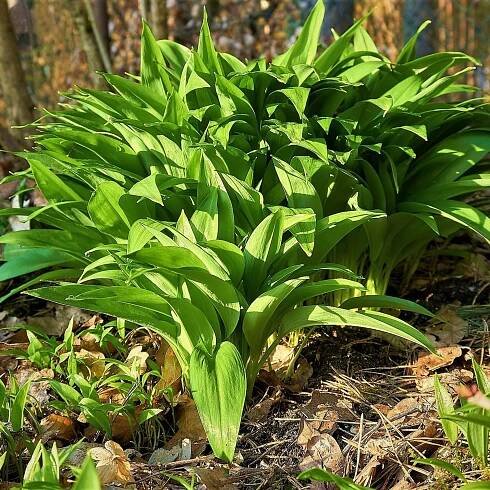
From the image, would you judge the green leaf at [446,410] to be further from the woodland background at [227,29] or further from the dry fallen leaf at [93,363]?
the woodland background at [227,29]

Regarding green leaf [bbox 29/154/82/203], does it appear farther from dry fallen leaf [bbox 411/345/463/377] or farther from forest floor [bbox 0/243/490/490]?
dry fallen leaf [bbox 411/345/463/377]

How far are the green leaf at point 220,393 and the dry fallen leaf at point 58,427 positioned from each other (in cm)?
41

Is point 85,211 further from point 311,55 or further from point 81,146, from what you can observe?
point 311,55

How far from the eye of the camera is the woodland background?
5.57 m

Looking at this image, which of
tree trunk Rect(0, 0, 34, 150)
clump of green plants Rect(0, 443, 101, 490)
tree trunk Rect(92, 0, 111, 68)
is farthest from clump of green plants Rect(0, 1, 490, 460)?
tree trunk Rect(92, 0, 111, 68)

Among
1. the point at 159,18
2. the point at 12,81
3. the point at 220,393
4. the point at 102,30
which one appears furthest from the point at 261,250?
the point at 102,30

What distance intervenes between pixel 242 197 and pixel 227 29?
5666mm

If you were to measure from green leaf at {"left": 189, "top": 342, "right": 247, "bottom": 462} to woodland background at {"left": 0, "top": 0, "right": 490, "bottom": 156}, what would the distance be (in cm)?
326

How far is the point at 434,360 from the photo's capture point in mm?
1885

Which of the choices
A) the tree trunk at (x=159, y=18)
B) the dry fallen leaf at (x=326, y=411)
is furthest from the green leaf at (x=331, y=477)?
the tree trunk at (x=159, y=18)

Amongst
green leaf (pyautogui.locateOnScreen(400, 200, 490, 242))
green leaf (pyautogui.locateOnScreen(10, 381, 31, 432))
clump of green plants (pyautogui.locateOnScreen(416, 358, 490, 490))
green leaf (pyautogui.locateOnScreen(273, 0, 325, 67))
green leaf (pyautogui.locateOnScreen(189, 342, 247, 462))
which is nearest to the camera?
clump of green plants (pyautogui.locateOnScreen(416, 358, 490, 490))

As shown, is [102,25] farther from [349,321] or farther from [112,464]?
[112,464]

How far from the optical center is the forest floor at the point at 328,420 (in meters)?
1.49

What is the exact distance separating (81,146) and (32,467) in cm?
107
